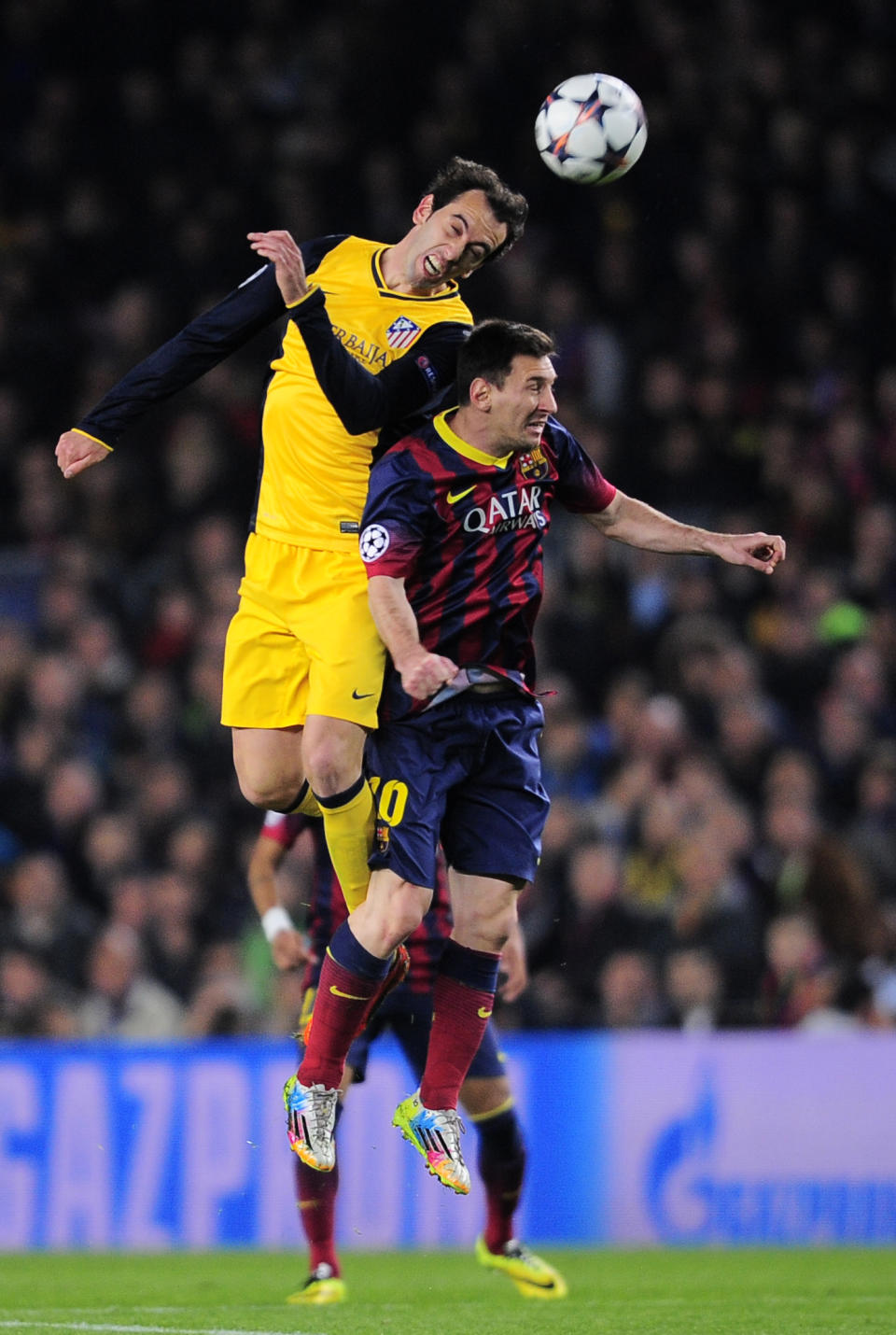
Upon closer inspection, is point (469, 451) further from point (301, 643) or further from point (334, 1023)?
point (334, 1023)

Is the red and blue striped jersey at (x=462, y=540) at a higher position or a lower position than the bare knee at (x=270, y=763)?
higher

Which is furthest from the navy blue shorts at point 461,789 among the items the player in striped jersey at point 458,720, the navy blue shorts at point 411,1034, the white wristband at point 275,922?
the white wristband at point 275,922

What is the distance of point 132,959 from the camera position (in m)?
10.8

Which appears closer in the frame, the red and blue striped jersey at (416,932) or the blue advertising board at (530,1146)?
the red and blue striped jersey at (416,932)

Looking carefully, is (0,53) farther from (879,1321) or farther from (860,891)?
(879,1321)

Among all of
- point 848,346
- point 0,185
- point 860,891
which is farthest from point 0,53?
point 860,891

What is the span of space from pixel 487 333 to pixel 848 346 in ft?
26.5

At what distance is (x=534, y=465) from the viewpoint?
20.8ft

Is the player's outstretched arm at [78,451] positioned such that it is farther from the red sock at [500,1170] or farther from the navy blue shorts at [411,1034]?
the red sock at [500,1170]

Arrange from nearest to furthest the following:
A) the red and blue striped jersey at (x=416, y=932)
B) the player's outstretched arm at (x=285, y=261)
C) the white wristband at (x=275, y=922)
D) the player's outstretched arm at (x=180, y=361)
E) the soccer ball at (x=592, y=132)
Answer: the player's outstretched arm at (x=285, y=261), the player's outstretched arm at (x=180, y=361), the soccer ball at (x=592, y=132), the red and blue striped jersey at (x=416, y=932), the white wristband at (x=275, y=922)

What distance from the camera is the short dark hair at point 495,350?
6082mm

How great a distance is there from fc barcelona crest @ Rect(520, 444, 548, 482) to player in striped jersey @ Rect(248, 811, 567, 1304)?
1.86 meters

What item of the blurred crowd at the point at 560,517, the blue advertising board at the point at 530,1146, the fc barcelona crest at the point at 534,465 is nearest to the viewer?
the fc barcelona crest at the point at 534,465

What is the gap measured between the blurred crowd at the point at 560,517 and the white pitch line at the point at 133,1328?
4.21 meters
